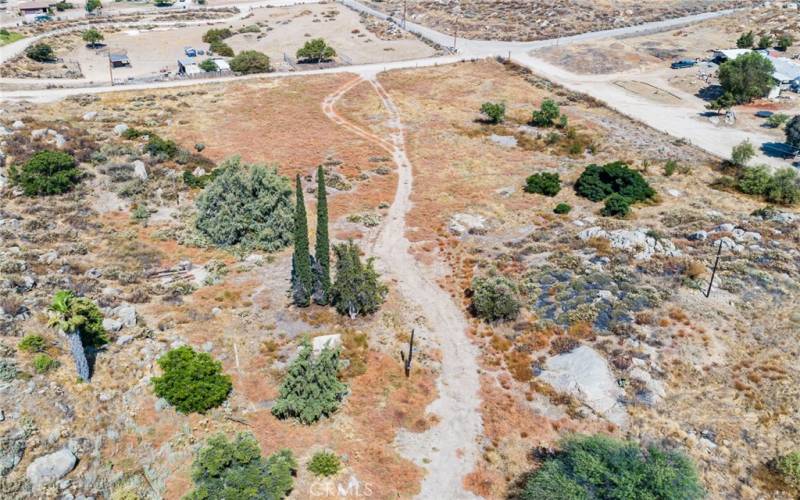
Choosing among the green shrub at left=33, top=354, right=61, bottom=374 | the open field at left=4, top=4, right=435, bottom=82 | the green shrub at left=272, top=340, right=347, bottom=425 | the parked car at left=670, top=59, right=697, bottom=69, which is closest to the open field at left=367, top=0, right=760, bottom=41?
the open field at left=4, top=4, right=435, bottom=82

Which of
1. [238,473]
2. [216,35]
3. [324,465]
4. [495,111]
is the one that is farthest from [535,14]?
[238,473]

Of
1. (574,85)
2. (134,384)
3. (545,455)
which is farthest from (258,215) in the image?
(574,85)

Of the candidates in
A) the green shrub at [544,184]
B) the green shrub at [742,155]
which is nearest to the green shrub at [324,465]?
the green shrub at [544,184]

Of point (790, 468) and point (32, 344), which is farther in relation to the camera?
point (32, 344)

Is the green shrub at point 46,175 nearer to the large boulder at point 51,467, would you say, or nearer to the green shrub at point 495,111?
the large boulder at point 51,467

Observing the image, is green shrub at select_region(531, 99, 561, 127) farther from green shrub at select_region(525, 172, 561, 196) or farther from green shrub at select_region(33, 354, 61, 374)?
green shrub at select_region(33, 354, 61, 374)

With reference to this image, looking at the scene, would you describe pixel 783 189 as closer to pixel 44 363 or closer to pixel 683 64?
pixel 683 64
